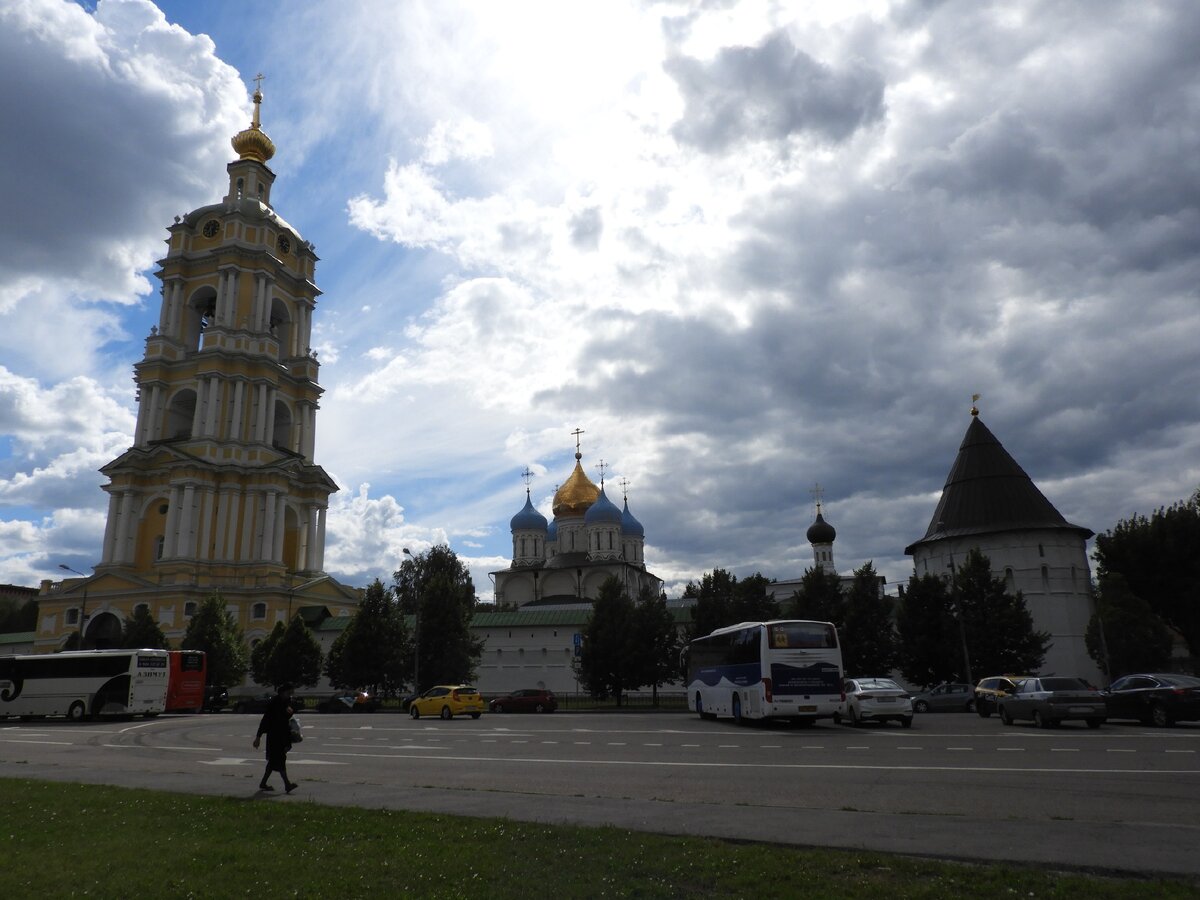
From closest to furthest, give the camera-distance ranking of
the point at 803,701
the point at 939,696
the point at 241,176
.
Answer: the point at 803,701, the point at 939,696, the point at 241,176

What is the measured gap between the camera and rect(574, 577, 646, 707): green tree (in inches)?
1775

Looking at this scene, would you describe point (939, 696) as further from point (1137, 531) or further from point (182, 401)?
point (182, 401)

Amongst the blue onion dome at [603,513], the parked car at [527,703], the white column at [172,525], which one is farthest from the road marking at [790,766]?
the blue onion dome at [603,513]

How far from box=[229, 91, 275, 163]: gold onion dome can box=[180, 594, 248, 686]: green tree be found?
4129 centimetres

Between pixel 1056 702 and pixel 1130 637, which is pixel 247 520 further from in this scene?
pixel 1130 637

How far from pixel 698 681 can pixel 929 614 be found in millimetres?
18245

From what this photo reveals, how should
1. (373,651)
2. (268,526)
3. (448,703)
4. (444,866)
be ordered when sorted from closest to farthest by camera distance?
(444,866), (448,703), (373,651), (268,526)

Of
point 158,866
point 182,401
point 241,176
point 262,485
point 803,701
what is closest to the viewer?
point 158,866

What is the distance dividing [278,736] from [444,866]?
19.4 ft

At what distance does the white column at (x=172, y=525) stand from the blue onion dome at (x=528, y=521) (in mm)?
40106

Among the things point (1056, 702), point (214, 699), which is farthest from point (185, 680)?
point (1056, 702)

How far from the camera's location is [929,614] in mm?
42562

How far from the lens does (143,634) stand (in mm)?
52219

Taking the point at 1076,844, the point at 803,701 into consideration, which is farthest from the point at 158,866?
the point at 803,701
